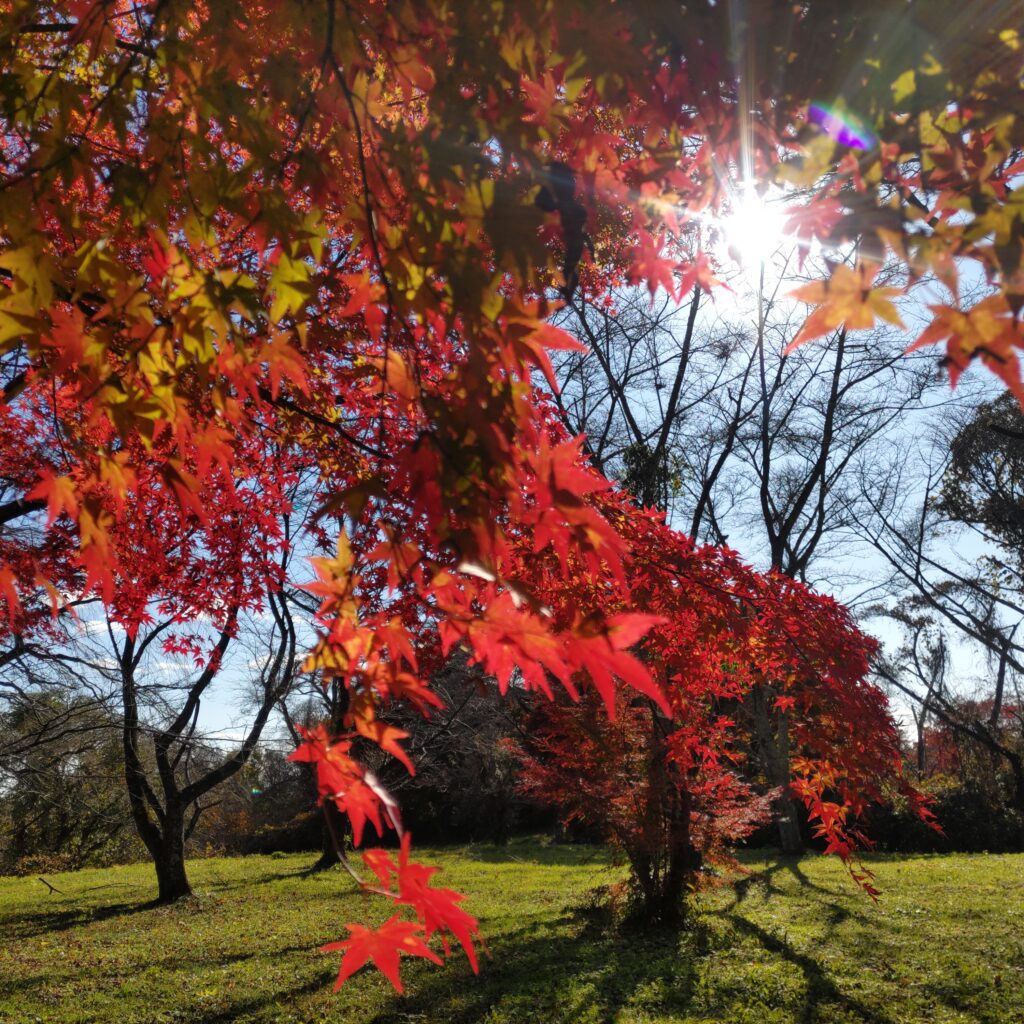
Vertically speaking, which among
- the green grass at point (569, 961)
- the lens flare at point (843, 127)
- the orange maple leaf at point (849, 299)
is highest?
the lens flare at point (843, 127)

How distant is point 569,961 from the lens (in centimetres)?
727

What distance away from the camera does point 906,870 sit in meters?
12.4

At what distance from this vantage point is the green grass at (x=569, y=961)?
598 centimetres

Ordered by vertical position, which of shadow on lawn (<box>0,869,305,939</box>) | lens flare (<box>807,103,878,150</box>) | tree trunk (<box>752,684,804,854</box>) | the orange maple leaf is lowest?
shadow on lawn (<box>0,869,305,939</box>)

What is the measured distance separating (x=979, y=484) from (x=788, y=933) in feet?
38.2

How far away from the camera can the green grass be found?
19.6ft

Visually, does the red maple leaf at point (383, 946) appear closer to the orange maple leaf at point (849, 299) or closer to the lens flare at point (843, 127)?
the orange maple leaf at point (849, 299)

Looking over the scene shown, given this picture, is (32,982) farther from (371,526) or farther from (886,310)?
(886,310)

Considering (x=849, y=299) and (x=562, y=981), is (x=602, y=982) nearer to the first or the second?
(x=562, y=981)

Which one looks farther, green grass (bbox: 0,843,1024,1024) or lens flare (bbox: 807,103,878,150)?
green grass (bbox: 0,843,1024,1024)

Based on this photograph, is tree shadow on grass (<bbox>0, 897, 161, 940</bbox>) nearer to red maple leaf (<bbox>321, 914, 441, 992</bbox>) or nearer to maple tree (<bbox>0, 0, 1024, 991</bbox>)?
maple tree (<bbox>0, 0, 1024, 991</bbox>)

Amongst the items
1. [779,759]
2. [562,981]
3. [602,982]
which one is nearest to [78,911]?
[562,981]

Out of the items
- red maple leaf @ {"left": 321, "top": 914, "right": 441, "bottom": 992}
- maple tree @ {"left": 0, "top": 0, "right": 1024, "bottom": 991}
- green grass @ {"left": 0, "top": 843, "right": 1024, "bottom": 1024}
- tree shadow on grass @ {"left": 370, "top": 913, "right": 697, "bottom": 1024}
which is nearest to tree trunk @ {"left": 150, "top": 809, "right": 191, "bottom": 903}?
green grass @ {"left": 0, "top": 843, "right": 1024, "bottom": 1024}

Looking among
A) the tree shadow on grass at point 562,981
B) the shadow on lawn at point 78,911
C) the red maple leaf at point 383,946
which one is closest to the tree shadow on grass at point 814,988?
the tree shadow on grass at point 562,981
